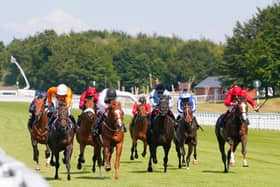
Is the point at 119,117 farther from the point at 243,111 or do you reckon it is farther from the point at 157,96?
the point at 243,111

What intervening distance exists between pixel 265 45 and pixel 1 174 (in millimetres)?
81200

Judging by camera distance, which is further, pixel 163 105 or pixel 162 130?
pixel 162 130

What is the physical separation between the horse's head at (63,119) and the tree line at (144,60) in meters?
67.9

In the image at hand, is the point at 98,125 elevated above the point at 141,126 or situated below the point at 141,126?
above

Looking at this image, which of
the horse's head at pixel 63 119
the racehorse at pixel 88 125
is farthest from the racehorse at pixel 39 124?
the horse's head at pixel 63 119

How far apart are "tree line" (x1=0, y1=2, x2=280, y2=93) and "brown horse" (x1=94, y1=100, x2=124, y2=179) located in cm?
6749

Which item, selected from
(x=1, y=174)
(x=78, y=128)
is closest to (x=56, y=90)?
(x=78, y=128)

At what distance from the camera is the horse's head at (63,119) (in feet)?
49.8

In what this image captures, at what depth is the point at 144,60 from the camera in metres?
135

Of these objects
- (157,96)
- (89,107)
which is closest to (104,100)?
(89,107)

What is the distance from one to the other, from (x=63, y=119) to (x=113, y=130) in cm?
112

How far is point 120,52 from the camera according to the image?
5753 inches

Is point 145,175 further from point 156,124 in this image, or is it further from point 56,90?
point 56,90

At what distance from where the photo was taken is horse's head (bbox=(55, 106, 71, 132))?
15.2 meters
